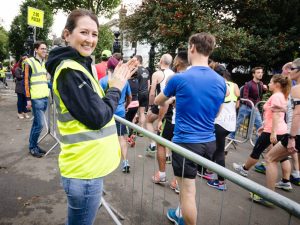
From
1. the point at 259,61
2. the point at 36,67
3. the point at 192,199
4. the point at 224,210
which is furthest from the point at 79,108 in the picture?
the point at 259,61

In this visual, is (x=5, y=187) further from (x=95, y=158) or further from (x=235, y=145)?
(x=235, y=145)

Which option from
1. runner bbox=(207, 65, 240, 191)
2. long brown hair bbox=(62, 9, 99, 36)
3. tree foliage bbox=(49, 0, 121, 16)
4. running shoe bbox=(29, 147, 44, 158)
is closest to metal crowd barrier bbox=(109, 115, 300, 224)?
runner bbox=(207, 65, 240, 191)

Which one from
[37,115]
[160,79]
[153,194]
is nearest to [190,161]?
[153,194]

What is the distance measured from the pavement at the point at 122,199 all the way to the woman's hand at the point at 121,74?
129 cm

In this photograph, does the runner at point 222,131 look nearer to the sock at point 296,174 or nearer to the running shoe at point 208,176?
the running shoe at point 208,176

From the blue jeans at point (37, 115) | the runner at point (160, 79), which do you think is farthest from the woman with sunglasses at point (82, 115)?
the blue jeans at point (37, 115)

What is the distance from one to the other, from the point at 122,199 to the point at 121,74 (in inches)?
95.9

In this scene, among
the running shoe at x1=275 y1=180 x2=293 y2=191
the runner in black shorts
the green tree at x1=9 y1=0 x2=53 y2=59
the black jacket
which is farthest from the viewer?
the green tree at x1=9 y1=0 x2=53 y2=59

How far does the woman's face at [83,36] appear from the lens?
1.59m

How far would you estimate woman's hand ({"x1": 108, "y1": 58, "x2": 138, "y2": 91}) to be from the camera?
1648 millimetres

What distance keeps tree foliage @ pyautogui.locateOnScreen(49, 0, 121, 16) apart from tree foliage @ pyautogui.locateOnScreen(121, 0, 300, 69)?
56.5 ft

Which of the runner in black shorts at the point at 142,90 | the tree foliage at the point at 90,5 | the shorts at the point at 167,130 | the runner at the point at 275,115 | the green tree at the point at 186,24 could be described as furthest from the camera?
the tree foliage at the point at 90,5

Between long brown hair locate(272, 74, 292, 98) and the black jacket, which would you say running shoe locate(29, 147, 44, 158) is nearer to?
the black jacket

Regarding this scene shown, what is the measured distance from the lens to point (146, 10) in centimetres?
1348
